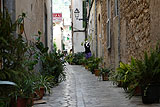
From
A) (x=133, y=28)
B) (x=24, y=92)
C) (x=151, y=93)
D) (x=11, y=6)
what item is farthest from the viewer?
(x=133, y=28)

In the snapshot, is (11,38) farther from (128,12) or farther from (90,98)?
(128,12)

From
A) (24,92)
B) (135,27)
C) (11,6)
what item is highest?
(11,6)

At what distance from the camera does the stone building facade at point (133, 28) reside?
238 inches

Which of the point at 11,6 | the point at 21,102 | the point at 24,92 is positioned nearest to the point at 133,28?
the point at 11,6

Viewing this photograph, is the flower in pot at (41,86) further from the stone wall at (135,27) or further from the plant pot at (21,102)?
the stone wall at (135,27)

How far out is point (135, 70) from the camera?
5.80 m

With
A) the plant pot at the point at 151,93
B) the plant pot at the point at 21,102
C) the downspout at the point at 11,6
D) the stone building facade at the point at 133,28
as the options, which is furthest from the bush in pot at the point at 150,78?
the downspout at the point at 11,6

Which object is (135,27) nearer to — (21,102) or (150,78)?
(150,78)

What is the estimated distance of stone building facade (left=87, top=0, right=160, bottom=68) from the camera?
605 centimetres

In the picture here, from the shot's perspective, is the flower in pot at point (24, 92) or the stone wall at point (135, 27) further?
the stone wall at point (135, 27)

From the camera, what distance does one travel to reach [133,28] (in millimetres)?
7883

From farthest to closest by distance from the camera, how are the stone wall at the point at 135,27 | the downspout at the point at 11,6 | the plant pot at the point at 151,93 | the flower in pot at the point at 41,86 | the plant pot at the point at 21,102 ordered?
1. the stone wall at the point at 135,27
2. the flower in pot at the point at 41,86
3. the downspout at the point at 11,6
4. the plant pot at the point at 151,93
5. the plant pot at the point at 21,102

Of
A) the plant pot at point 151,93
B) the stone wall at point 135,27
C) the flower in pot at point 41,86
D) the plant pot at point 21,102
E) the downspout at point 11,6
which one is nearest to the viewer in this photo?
the plant pot at point 21,102

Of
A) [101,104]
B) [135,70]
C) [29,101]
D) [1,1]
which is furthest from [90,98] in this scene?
[1,1]
